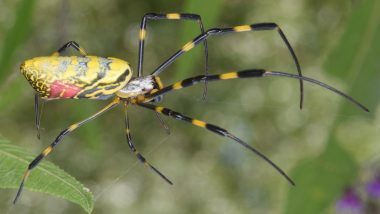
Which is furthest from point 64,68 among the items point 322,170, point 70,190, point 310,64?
point 310,64

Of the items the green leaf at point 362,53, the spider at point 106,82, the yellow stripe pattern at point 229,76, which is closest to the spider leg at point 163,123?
the spider at point 106,82

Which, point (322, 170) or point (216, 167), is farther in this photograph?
point (216, 167)

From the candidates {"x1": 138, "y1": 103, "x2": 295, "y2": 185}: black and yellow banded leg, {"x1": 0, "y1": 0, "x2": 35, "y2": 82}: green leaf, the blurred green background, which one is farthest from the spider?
the blurred green background

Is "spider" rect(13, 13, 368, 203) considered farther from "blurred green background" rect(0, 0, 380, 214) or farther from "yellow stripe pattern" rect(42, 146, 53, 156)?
"blurred green background" rect(0, 0, 380, 214)

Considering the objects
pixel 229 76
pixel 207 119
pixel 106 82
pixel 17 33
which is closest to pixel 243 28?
pixel 229 76

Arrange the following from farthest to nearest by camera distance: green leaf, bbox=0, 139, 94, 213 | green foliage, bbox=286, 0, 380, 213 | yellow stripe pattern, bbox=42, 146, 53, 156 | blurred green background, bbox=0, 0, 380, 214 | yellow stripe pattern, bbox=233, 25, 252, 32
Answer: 1. blurred green background, bbox=0, 0, 380, 214
2. green foliage, bbox=286, 0, 380, 213
3. yellow stripe pattern, bbox=233, 25, 252, 32
4. yellow stripe pattern, bbox=42, 146, 53, 156
5. green leaf, bbox=0, 139, 94, 213

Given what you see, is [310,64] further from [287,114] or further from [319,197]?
[319,197]
